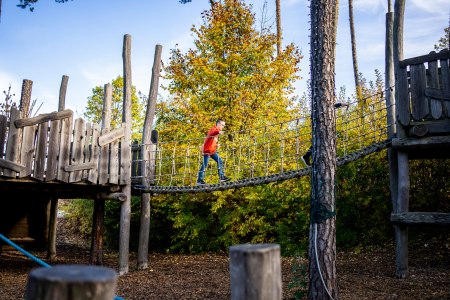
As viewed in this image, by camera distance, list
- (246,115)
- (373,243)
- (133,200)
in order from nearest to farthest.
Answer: (373,243)
(246,115)
(133,200)

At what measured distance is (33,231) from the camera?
1278cm

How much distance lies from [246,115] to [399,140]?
14.6 ft

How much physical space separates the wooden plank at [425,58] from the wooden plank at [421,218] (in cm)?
246

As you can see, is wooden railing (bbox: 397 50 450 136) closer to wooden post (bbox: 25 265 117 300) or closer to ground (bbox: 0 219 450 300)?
ground (bbox: 0 219 450 300)

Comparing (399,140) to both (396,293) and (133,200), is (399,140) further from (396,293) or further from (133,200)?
(133,200)

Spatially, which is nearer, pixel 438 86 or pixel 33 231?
pixel 438 86

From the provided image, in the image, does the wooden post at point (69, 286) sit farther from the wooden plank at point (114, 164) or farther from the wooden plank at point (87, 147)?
the wooden plank at point (114, 164)

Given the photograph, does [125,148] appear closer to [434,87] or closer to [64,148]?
[64,148]

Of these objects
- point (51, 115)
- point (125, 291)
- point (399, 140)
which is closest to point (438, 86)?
point (399, 140)

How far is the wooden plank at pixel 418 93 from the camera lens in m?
6.57

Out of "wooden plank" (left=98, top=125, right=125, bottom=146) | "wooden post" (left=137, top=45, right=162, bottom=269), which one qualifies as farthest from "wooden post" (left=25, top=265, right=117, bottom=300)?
"wooden post" (left=137, top=45, right=162, bottom=269)

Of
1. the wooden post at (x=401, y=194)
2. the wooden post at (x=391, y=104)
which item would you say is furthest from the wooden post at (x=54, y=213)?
the wooden post at (x=401, y=194)

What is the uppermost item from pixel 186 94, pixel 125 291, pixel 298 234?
pixel 186 94

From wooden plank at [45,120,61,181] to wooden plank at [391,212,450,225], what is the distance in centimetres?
571
